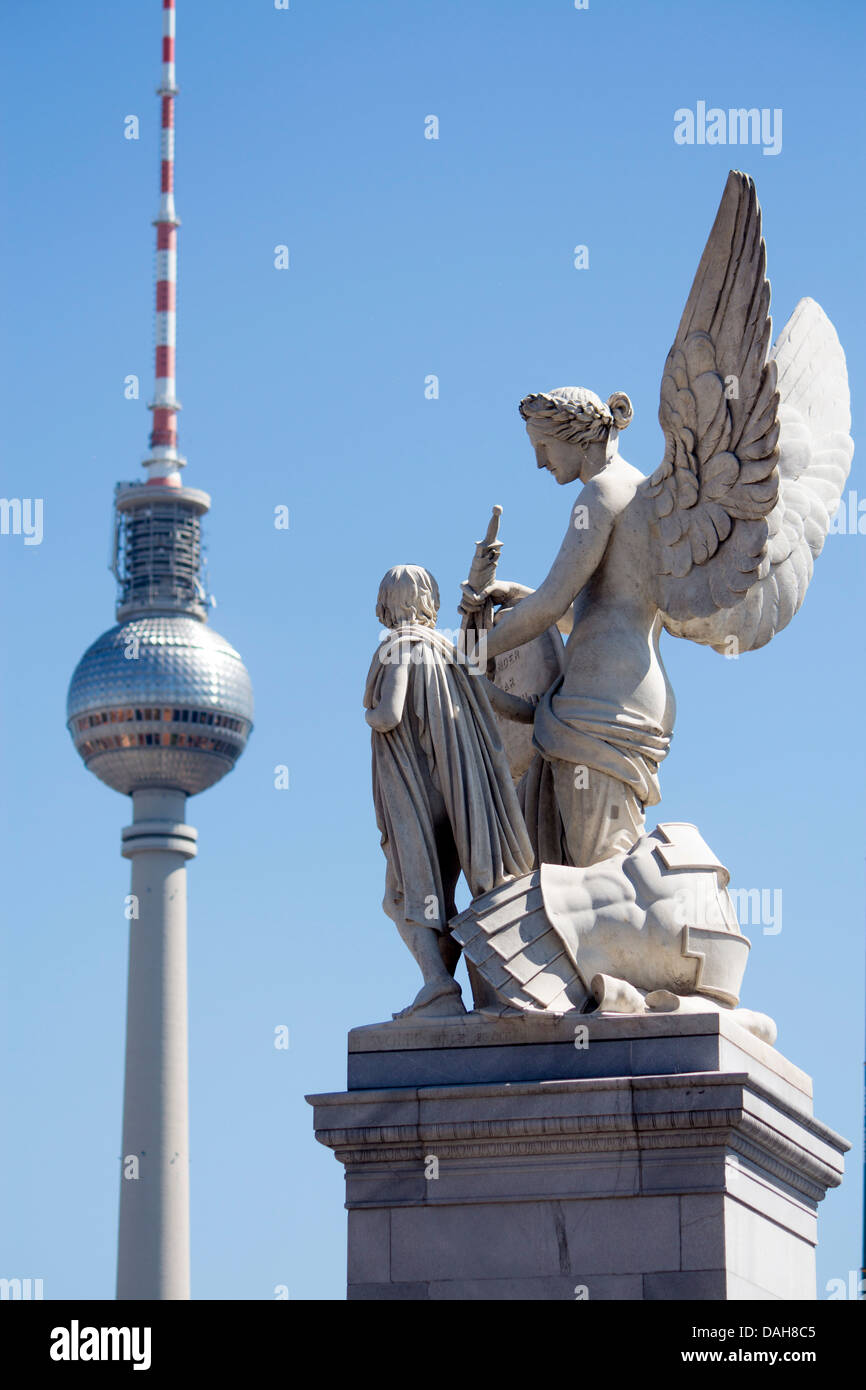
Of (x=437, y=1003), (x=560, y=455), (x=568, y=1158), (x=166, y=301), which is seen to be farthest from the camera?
(x=166, y=301)

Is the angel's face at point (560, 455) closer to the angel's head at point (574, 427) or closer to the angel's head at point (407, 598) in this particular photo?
the angel's head at point (574, 427)

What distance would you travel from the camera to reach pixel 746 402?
17.8 m

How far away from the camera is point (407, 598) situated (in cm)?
1798

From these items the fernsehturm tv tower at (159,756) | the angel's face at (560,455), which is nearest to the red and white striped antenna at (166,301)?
the fernsehturm tv tower at (159,756)

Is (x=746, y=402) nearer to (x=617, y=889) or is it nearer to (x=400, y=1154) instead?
(x=617, y=889)

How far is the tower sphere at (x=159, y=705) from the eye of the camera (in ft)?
498

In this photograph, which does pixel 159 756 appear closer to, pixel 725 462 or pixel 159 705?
pixel 159 705

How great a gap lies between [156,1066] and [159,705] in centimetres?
2046

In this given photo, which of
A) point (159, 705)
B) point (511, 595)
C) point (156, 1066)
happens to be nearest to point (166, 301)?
point (159, 705)

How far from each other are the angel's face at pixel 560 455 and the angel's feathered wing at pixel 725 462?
0.62m

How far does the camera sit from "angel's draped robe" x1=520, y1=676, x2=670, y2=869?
1789 centimetres

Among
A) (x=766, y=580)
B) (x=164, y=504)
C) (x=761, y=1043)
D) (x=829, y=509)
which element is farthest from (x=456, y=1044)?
(x=164, y=504)

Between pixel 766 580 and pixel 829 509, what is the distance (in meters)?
1.38

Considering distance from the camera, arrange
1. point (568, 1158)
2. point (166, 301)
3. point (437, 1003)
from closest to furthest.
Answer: point (568, 1158) < point (437, 1003) < point (166, 301)
